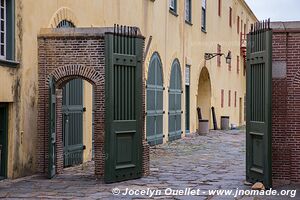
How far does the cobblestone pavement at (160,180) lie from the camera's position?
12266 millimetres

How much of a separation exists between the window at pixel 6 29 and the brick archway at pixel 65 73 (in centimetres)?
131

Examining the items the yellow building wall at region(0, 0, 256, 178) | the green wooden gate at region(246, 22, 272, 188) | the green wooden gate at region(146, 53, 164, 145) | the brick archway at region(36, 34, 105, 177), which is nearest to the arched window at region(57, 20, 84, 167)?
the yellow building wall at region(0, 0, 256, 178)

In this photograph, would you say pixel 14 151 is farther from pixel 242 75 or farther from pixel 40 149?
pixel 242 75

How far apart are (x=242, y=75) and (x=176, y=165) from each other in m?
32.2

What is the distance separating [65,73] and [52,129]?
4.51ft

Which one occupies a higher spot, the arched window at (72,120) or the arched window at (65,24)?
the arched window at (65,24)

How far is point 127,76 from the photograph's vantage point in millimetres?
14391

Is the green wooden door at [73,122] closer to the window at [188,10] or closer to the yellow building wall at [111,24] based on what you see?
the yellow building wall at [111,24]

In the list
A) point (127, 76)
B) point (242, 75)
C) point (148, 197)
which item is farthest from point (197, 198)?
point (242, 75)

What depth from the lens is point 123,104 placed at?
564 inches

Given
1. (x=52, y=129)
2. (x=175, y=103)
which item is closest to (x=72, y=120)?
(x=52, y=129)

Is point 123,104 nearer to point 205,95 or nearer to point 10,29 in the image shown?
point 10,29

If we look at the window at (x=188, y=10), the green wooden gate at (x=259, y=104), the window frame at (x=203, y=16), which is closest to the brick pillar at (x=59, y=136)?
the green wooden gate at (x=259, y=104)

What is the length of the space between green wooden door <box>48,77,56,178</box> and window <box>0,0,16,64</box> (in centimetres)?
135
